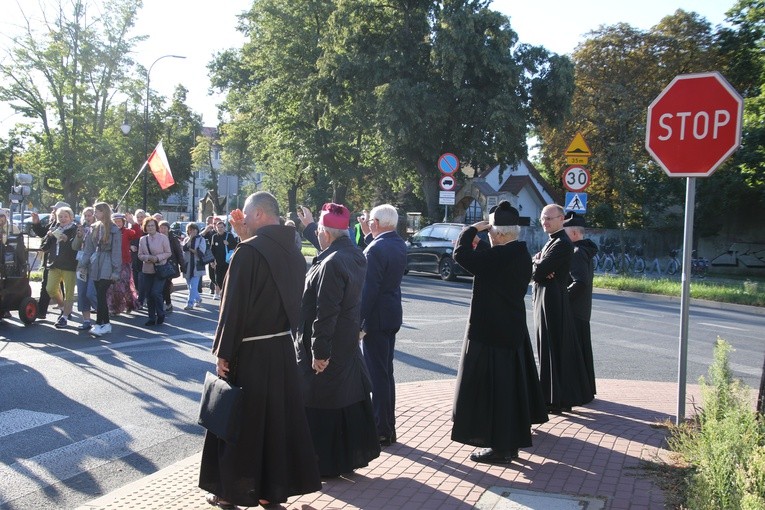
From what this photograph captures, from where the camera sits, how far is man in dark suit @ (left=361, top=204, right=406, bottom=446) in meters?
6.06

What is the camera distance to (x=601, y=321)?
15.4 m

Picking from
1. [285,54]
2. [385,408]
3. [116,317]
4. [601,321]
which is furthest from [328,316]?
[285,54]

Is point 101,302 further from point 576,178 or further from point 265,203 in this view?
point 576,178

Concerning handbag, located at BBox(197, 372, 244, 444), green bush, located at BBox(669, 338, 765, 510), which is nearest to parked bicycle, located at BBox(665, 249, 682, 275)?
green bush, located at BBox(669, 338, 765, 510)

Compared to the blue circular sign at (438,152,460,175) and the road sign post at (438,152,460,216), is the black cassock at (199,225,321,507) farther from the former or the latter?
→ the blue circular sign at (438,152,460,175)

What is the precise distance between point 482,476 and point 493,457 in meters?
0.35

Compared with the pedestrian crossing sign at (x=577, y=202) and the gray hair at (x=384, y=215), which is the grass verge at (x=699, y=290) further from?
the gray hair at (x=384, y=215)

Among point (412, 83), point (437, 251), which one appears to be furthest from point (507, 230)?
point (412, 83)

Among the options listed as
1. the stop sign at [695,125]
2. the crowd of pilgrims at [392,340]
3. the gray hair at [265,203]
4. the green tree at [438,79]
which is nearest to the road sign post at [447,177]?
the green tree at [438,79]

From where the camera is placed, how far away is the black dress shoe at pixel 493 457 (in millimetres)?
5715

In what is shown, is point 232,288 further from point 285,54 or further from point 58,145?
point 58,145

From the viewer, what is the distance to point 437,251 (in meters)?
24.2

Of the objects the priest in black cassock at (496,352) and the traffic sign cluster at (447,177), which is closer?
the priest in black cassock at (496,352)

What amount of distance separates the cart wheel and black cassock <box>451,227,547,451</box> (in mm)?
9021
